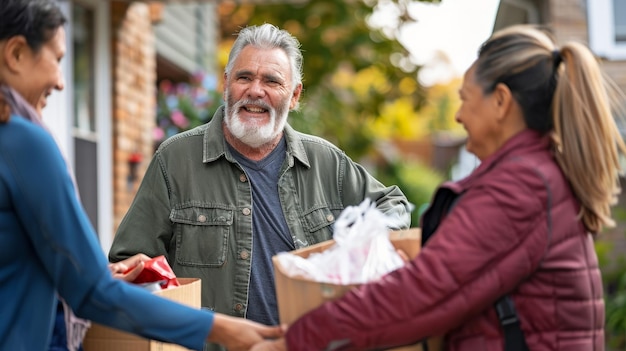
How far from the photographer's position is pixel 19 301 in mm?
2449

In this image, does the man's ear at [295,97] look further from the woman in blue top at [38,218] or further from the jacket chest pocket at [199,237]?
the woman in blue top at [38,218]

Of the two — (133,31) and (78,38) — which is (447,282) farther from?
(133,31)

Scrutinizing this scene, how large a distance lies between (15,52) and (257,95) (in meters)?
1.57

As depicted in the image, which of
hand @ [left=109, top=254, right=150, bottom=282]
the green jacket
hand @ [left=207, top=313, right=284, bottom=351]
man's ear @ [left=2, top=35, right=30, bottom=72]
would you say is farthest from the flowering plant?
man's ear @ [left=2, top=35, right=30, bottom=72]

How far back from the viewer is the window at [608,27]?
29.9 ft

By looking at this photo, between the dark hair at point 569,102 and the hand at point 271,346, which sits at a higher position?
the dark hair at point 569,102

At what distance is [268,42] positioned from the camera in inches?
157

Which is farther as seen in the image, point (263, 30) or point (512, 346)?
point (263, 30)

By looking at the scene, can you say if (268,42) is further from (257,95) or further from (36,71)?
(36,71)

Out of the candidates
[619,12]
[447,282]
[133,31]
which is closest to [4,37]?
[447,282]

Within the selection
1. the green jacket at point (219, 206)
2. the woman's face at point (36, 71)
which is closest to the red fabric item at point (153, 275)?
the green jacket at point (219, 206)

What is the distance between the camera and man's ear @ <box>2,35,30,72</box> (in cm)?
244

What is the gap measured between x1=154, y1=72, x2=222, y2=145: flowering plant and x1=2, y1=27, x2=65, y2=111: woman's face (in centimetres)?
685

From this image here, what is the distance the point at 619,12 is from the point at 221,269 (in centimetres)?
648
